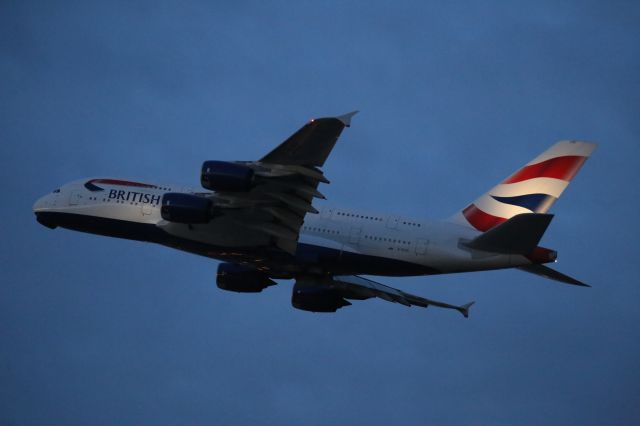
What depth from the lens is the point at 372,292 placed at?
52.4 m

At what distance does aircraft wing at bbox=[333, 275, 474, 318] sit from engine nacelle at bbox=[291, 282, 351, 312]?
0.70 meters

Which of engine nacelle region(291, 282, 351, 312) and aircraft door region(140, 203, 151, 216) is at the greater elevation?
aircraft door region(140, 203, 151, 216)

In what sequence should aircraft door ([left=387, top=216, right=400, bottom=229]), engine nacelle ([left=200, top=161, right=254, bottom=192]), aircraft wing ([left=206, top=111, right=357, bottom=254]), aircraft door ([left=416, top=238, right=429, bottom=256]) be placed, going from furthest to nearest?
aircraft door ([left=387, top=216, right=400, bottom=229])
aircraft door ([left=416, top=238, right=429, bottom=256])
engine nacelle ([left=200, top=161, right=254, bottom=192])
aircraft wing ([left=206, top=111, right=357, bottom=254])

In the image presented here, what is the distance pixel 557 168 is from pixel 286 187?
1539cm

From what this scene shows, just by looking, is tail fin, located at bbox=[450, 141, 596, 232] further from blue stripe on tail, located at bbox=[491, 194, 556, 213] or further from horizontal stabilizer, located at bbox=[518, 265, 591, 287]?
horizontal stabilizer, located at bbox=[518, 265, 591, 287]

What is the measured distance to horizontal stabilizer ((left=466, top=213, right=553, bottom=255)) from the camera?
1647 inches

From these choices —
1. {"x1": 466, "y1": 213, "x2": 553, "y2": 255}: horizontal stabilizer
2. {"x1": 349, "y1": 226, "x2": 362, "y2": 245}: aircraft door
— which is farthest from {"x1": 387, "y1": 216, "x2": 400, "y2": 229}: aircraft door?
{"x1": 466, "y1": 213, "x2": 553, "y2": 255}: horizontal stabilizer

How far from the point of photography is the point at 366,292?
52.8m

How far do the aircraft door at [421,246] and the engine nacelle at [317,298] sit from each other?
27.8 feet

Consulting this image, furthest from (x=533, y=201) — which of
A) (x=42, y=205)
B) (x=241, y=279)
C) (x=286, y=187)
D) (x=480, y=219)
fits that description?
(x=42, y=205)

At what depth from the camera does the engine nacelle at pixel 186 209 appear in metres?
45.7

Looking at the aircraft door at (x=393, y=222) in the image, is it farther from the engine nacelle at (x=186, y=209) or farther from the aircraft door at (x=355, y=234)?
the engine nacelle at (x=186, y=209)

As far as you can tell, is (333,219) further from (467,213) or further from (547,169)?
(547,169)

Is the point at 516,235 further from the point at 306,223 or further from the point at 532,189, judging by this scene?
the point at 306,223
